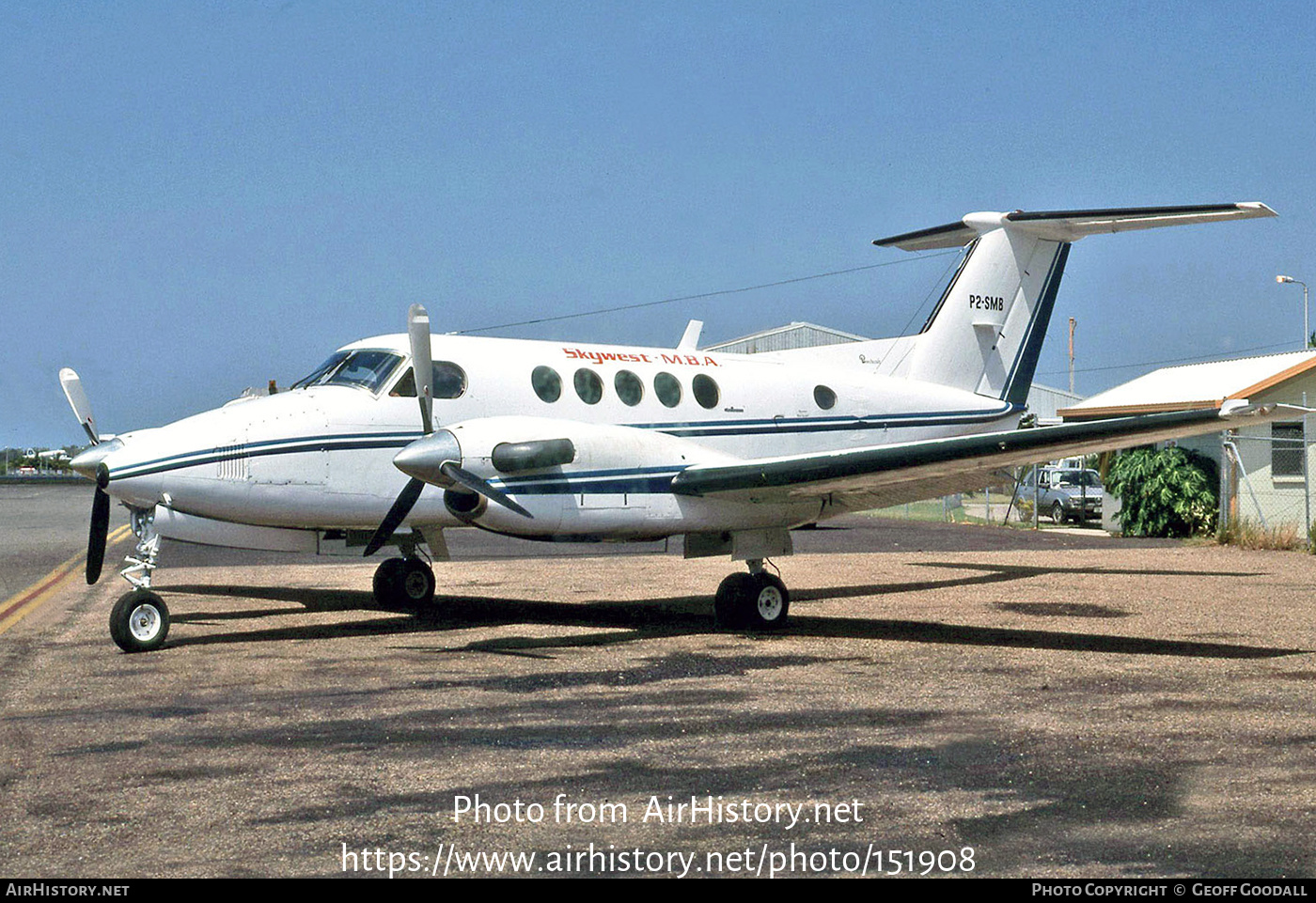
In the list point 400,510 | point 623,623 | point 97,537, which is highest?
point 400,510

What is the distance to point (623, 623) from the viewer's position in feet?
47.7

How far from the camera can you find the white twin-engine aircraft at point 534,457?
12172 millimetres

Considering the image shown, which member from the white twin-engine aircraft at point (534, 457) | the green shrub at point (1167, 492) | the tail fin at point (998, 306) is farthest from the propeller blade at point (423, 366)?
the green shrub at point (1167, 492)

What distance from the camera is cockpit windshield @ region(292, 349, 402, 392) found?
13.5 m

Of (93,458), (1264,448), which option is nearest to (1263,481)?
(1264,448)

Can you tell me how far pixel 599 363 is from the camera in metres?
14.6

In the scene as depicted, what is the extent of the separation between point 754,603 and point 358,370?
503 centimetres

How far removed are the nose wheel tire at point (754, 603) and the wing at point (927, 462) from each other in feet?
3.30

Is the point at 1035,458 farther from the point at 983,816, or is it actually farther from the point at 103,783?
the point at 103,783

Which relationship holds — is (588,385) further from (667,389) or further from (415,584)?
(415,584)

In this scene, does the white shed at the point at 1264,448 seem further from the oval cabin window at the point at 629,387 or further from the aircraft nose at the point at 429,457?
the aircraft nose at the point at 429,457

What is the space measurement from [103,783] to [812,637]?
315 inches

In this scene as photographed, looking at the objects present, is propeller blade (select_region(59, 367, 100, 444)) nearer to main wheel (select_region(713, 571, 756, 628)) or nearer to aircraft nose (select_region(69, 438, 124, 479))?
aircraft nose (select_region(69, 438, 124, 479))

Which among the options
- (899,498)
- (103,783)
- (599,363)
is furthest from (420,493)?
(103,783)
